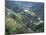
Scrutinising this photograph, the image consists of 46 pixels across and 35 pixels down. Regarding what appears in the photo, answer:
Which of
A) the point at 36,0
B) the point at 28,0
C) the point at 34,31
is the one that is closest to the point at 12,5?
the point at 28,0

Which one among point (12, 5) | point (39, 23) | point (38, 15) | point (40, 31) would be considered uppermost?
point (12, 5)

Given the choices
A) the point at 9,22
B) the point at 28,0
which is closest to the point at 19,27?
the point at 9,22

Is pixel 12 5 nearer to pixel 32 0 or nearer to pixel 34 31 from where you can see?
pixel 32 0

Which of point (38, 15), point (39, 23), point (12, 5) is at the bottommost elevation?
point (39, 23)

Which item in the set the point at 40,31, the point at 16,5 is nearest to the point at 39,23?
the point at 40,31
